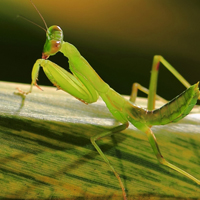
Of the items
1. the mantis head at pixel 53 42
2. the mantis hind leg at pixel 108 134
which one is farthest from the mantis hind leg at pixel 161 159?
the mantis head at pixel 53 42

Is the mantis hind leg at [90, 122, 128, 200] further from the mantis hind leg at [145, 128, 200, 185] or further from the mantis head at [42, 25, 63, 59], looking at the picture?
the mantis head at [42, 25, 63, 59]

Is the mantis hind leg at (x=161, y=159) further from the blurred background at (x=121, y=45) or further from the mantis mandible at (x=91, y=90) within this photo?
the blurred background at (x=121, y=45)

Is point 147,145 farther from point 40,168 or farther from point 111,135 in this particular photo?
point 40,168

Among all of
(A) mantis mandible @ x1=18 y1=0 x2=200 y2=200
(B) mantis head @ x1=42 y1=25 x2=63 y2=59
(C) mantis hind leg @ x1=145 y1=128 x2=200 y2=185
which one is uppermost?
(B) mantis head @ x1=42 y1=25 x2=63 y2=59

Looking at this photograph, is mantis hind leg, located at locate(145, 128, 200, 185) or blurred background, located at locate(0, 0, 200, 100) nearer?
mantis hind leg, located at locate(145, 128, 200, 185)

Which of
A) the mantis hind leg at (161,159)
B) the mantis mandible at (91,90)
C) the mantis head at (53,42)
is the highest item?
the mantis head at (53,42)

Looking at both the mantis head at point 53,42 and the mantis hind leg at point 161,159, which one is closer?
the mantis hind leg at point 161,159

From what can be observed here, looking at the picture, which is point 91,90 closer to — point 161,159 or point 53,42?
point 53,42

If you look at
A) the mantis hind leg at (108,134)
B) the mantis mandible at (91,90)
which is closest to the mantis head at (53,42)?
the mantis mandible at (91,90)

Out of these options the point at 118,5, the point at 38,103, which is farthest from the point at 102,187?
the point at 118,5

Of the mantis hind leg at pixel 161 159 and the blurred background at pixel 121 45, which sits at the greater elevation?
the blurred background at pixel 121 45

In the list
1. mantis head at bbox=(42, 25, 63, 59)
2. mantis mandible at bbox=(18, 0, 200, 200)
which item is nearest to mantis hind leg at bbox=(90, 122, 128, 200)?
mantis mandible at bbox=(18, 0, 200, 200)
